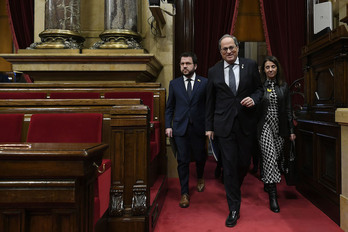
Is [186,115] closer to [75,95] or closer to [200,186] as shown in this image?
[200,186]

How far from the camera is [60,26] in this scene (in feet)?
12.6

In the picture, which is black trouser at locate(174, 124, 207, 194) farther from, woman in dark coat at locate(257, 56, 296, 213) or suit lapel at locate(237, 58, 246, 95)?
suit lapel at locate(237, 58, 246, 95)

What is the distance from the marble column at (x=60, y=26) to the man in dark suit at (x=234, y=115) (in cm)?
238

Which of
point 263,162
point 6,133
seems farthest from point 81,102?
point 263,162

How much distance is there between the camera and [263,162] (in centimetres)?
265

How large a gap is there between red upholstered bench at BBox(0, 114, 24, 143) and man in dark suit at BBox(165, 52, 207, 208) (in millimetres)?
1251

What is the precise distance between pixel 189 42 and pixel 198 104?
1.97 metres

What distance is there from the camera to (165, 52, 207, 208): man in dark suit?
9.00 feet

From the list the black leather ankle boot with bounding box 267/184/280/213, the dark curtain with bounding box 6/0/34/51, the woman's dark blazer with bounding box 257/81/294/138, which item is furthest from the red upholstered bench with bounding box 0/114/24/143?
the dark curtain with bounding box 6/0/34/51

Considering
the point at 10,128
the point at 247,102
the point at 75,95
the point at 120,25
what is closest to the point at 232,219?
the point at 247,102

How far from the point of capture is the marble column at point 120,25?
12.4ft

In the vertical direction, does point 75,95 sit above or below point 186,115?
above

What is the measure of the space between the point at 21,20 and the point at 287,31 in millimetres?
4446

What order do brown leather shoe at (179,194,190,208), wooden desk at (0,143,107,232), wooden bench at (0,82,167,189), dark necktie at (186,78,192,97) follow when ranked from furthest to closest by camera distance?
wooden bench at (0,82,167,189) → dark necktie at (186,78,192,97) → brown leather shoe at (179,194,190,208) → wooden desk at (0,143,107,232)
